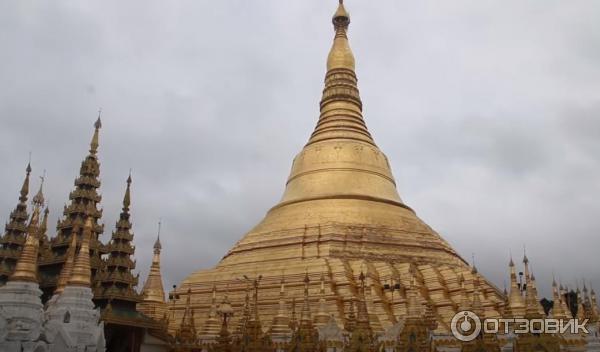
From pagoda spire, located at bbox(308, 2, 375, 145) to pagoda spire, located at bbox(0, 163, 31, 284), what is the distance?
1368cm

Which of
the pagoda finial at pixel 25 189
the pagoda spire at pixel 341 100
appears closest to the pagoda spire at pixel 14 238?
the pagoda finial at pixel 25 189

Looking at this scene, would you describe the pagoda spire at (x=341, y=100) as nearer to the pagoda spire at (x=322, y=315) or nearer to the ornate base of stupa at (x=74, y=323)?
the pagoda spire at (x=322, y=315)

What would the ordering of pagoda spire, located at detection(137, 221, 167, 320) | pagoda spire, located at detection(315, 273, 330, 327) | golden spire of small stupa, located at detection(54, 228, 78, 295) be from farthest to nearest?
pagoda spire, located at detection(137, 221, 167, 320), pagoda spire, located at detection(315, 273, 330, 327), golden spire of small stupa, located at detection(54, 228, 78, 295)

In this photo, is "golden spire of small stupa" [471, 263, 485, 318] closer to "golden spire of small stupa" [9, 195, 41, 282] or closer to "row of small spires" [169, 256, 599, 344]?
"row of small spires" [169, 256, 599, 344]

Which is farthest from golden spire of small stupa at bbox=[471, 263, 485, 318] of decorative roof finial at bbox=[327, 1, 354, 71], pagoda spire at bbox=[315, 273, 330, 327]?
decorative roof finial at bbox=[327, 1, 354, 71]

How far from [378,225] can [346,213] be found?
1450 mm

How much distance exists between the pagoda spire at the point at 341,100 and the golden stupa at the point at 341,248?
57 mm

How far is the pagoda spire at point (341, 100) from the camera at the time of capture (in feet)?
98.7

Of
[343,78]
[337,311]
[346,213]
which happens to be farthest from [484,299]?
[343,78]

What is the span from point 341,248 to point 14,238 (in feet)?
39.7

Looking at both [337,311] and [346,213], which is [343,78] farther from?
[337,311]

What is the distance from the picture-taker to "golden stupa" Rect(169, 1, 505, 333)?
70.8 ft

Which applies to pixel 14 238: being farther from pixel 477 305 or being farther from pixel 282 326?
pixel 477 305

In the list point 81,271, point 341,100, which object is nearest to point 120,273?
point 81,271
